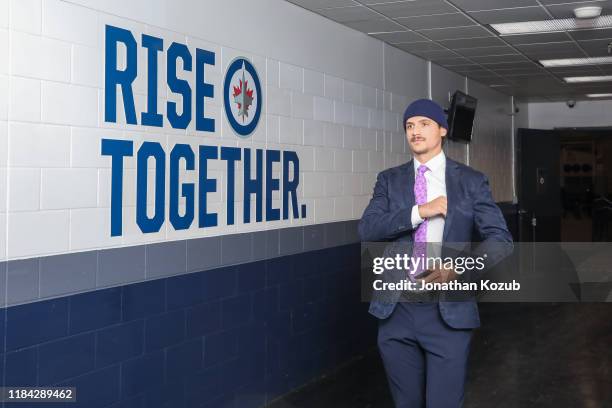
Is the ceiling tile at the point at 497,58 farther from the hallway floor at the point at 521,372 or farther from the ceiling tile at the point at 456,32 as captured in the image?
the hallway floor at the point at 521,372

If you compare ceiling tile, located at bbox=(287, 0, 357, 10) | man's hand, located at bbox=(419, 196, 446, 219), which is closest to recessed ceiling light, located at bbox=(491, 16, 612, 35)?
ceiling tile, located at bbox=(287, 0, 357, 10)

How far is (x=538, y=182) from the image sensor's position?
10891 mm

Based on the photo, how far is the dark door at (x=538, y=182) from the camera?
35.4 feet

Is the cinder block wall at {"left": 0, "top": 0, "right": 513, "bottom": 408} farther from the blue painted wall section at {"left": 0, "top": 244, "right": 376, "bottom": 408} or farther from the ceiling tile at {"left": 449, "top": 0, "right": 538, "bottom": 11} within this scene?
the ceiling tile at {"left": 449, "top": 0, "right": 538, "bottom": 11}

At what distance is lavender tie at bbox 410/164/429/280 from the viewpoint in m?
2.57

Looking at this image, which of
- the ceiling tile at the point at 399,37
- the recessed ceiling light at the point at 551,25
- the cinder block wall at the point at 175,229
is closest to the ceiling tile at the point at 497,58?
the recessed ceiling light at the point at 551,25

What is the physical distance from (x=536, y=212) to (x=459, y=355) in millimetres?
8812

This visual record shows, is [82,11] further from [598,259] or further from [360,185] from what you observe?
[598,259]

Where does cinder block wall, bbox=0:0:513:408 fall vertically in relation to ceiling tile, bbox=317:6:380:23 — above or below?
below

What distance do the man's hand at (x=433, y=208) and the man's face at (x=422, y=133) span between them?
230 millimetres

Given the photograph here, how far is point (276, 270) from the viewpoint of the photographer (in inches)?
183

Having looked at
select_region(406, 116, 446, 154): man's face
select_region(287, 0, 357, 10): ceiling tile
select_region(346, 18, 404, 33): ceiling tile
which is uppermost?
select_region(346, 18, 404, 33): ceiling tile

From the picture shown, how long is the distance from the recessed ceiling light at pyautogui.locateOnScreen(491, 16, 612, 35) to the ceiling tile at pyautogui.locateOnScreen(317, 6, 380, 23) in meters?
1.18

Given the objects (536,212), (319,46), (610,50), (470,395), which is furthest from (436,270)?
(536,212)
